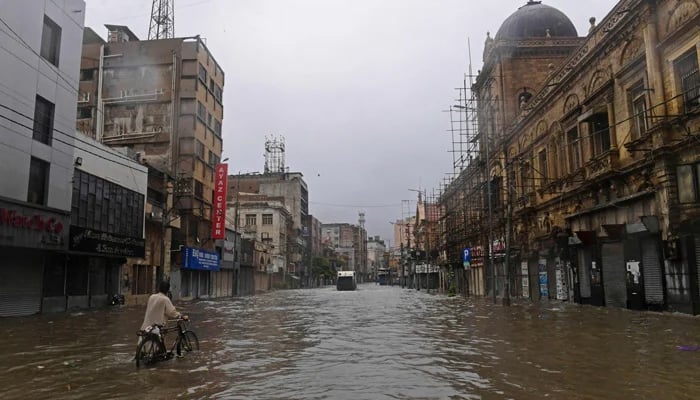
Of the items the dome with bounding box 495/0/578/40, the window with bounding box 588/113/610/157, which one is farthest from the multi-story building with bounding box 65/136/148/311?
the dome with bounding box 495/0/578/40

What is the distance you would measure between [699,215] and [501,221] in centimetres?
2335

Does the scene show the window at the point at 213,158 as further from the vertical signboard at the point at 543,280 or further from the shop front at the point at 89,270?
the vertical signboard at the point at 543,280

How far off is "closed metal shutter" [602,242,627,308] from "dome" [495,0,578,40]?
21227 mm

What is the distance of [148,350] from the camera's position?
9.77 metres

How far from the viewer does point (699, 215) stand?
1733cm

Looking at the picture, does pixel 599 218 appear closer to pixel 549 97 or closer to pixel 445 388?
pixel 549 97

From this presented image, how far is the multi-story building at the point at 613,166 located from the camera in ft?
60.4

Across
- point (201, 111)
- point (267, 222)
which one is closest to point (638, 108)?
point (201, 111)

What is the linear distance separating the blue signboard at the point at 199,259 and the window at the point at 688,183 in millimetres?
36172

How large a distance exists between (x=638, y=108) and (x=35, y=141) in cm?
2545

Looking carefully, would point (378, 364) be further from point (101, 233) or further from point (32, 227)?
point (101, 233)

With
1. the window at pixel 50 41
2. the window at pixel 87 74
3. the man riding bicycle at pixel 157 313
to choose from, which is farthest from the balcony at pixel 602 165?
the window at pixel 87 74

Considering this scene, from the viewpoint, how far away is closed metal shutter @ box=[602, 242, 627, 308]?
75.0ft

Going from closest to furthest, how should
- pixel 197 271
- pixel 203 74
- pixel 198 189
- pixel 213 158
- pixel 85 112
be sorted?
pixel 197 271
pixel 198 189
pixel 85 112
pixel 203 74
pixel 213 158
